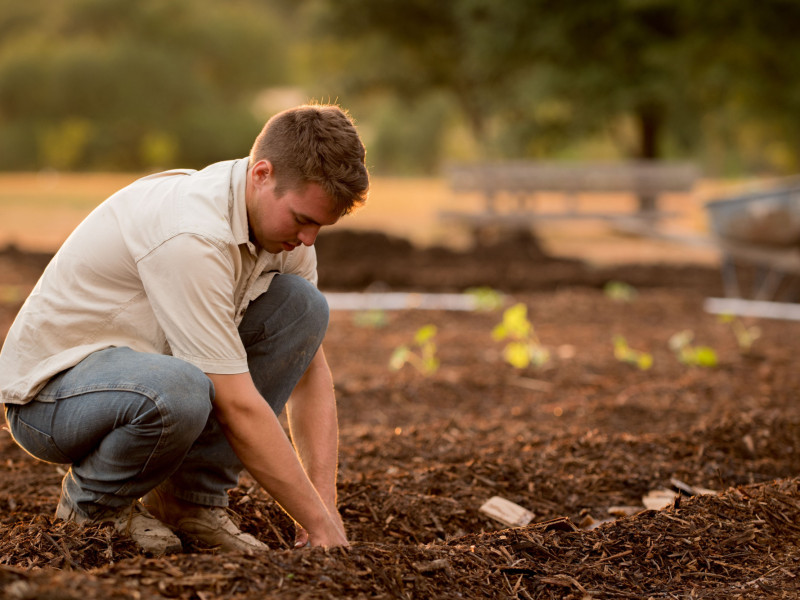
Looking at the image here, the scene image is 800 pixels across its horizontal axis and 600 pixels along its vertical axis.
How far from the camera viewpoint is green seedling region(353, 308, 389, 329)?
652 cm

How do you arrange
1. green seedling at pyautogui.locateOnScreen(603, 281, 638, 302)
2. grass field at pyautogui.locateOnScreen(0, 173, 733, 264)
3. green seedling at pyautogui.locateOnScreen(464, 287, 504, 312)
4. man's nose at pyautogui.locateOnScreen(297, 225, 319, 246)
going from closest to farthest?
man's nose at pyautogui.locateOnScreen(297, 225, 319, 246) → green seedling at pyautogui.locateOnScreen(464, 287, 504, 312) → green seedling at pyautogui.locateOnScreen(603, 281, 638, 302) → grass field at pyautogui.locateOnScreen(0, 173, 733, 264)

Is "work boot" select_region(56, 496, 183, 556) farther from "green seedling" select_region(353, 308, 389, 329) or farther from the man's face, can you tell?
"green seedling" select_region(353, 308, 389, 329)

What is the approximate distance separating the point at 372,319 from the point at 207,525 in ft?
13.6

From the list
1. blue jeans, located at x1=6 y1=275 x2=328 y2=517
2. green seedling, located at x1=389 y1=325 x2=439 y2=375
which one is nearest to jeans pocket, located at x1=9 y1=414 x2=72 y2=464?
blue jeans, located at x1=6 y1=275 x2=328 y2=517

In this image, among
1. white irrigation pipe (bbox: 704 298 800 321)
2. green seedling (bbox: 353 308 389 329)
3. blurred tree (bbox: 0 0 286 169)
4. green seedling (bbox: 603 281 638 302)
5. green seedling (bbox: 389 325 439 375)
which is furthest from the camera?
blurred tree (bbox: 0 0 286 169)

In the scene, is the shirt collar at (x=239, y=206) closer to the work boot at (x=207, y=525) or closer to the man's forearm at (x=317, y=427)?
the man's forearm at (x=317, y=427)

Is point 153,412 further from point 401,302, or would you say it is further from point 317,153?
point 401,302

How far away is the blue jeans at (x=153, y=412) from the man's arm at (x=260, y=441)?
0.05 meters

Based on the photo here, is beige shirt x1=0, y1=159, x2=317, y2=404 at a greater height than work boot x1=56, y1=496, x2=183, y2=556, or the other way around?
beige shirt x1=0, y1=159, x2=317, y2=404

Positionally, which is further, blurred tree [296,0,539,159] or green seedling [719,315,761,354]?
blurred tree [296,0,539,159]

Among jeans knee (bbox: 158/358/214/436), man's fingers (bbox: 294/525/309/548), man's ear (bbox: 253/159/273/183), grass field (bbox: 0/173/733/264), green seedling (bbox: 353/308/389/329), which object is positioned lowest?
grass field (bbox: 0/173/733/264)

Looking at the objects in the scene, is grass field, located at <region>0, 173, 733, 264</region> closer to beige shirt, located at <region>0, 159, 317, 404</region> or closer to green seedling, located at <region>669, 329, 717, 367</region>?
green seedling, located at <region>669, 329, 717, 367</region>

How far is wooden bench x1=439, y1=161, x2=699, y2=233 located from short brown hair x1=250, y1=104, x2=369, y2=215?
38.6ft

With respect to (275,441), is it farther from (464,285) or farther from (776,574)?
(464,285)
